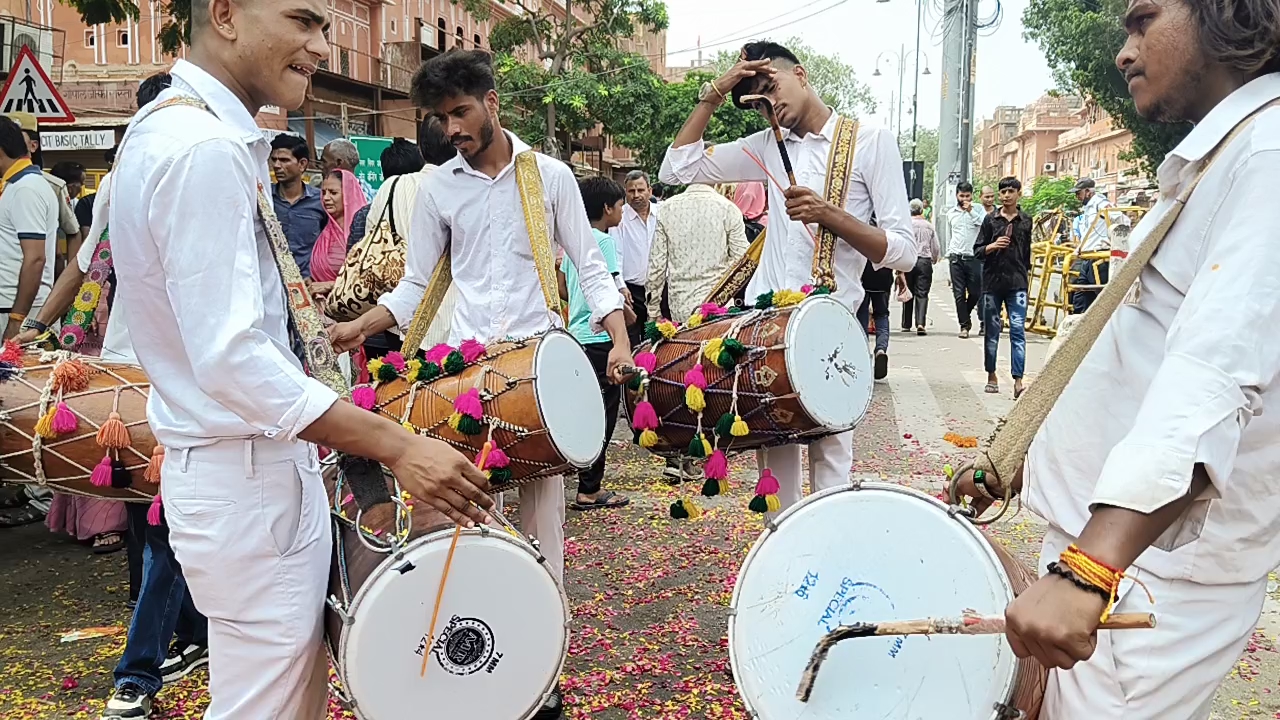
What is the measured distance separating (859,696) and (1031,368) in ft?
31.9

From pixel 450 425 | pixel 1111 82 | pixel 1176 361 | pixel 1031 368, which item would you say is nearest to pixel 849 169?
pixel 450 425

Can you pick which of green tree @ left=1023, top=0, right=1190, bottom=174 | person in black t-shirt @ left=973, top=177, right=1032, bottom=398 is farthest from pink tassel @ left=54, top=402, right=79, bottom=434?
green tree @ left=1023, top=0, right=1190, bottom=174

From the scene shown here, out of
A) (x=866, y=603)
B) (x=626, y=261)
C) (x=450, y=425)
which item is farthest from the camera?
(x=626, y=261)

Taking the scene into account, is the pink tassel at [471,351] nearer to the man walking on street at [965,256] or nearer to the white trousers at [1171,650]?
the white trousers at [1171,650]

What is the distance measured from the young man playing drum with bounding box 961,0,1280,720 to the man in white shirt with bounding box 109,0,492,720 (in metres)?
1.07

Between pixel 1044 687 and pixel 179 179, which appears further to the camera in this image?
pixel 1044 687

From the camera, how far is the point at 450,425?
10.6ft

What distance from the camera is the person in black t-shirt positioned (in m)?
9.27

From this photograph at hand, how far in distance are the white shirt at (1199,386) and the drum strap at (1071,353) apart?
2 centimetres

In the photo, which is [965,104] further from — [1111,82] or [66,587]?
[66,587]

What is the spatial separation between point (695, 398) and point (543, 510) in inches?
26.9

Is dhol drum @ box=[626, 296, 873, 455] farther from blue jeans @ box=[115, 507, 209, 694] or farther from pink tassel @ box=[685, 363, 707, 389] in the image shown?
blue jeans @ box=[115, 507, 209, 694]

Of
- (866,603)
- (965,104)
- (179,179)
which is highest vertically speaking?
(965,104)

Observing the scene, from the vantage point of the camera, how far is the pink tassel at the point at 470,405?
10.3 ft
